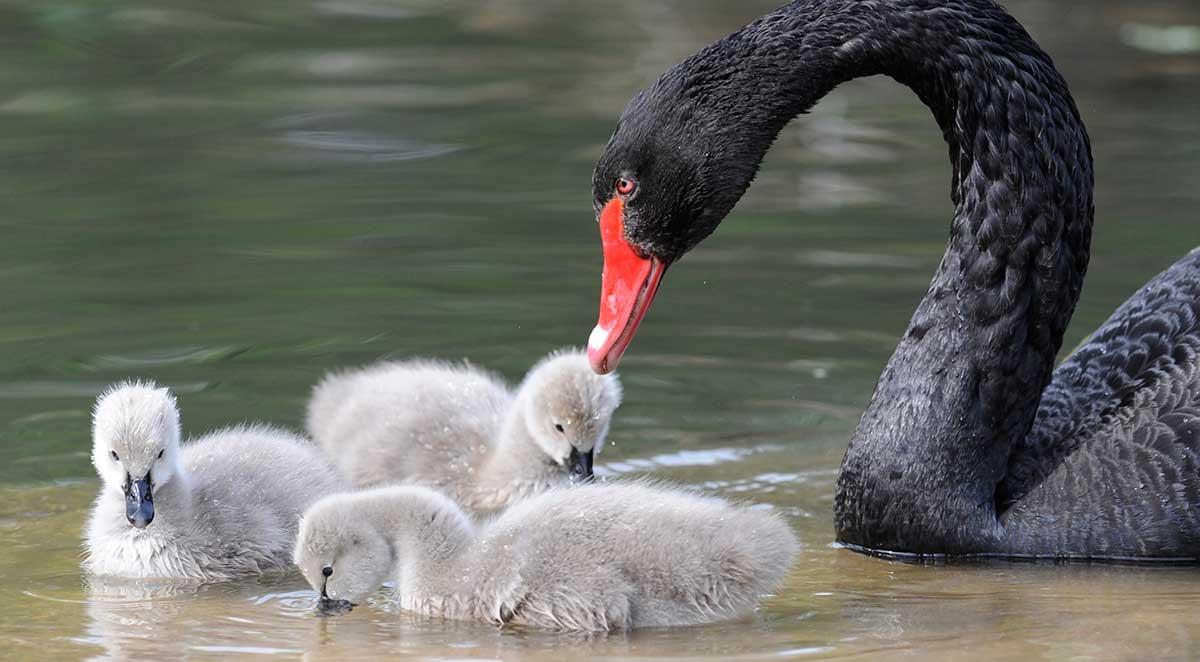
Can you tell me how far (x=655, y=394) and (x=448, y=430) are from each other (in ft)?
3.36

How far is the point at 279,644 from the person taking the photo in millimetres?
4734

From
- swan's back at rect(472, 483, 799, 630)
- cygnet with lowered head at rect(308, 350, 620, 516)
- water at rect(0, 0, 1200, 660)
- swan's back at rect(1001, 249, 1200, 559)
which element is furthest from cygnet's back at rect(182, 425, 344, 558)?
swan's back at rect(1001, 249, 1200, 559)

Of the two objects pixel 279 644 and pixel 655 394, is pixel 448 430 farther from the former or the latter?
pixel 279 644

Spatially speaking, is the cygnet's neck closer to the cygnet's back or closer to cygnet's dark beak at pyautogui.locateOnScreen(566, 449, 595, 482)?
cygnet's dark beak at pyautogui.locateOnScreen(566, 449, 595, 482)

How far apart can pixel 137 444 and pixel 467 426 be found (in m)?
1.27

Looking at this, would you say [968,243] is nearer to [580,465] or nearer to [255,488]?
[580,465]

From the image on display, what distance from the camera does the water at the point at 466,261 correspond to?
5.03 meters

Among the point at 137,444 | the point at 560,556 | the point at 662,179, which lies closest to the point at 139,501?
the point at 137,444

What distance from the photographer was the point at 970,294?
571cm

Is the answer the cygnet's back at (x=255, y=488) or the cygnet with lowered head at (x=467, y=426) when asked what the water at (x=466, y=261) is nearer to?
the cygnet's back at (x=255, y=488)

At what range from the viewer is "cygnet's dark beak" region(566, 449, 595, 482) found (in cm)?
596

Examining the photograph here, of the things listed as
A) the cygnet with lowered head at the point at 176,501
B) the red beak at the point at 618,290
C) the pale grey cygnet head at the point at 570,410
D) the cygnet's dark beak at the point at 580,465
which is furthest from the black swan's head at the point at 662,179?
the cygnet with lowered head at the point at 176,501

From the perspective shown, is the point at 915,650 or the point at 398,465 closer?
the point at 915,650

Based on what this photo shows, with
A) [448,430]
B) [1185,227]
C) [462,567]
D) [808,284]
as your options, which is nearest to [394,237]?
[808,284]
